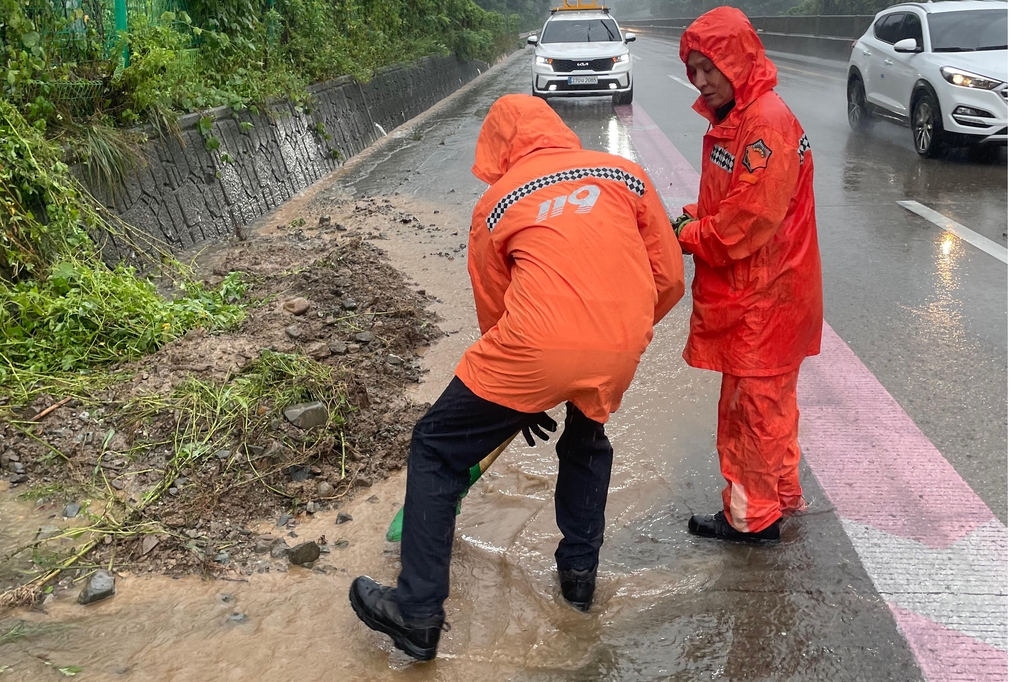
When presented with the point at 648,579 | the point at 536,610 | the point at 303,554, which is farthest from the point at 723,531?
the point at 303,554

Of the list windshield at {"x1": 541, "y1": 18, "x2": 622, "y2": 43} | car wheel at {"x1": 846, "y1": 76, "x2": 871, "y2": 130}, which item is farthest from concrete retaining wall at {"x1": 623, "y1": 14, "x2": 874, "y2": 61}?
car wheel at {"x1": 846, "y1": 76, "x2": 871, "y2": 130}

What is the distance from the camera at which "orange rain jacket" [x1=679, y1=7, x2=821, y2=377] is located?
2838 millimetres

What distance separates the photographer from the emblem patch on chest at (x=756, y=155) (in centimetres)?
282

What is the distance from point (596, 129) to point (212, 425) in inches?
424

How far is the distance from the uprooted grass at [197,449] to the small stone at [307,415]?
0.03 metres

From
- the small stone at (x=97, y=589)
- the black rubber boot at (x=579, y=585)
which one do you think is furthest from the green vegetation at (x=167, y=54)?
the black rubber boot at (x=579, y=585)

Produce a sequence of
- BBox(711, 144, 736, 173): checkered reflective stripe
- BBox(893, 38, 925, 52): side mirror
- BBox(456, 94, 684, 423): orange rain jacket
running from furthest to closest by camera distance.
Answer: BBox(893, 38, 925, 52): side mirror, BBox(711, 144, 736, 173): checkered reflective stripe, BBox(456, 94, 684, 423): orange rain jacket

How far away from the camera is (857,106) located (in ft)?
42.0

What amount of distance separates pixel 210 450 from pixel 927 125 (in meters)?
9.39

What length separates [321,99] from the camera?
1239 centimetres

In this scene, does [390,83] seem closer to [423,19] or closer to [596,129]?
[596,129]

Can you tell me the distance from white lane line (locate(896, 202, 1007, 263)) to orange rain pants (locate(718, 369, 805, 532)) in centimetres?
428

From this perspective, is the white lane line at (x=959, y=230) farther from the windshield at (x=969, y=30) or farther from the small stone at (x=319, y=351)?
the small stone at (x=319, y=351)

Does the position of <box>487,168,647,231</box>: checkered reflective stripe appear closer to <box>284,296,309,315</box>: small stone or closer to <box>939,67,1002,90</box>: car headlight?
<box>284,296,309,315</box>: small stone
